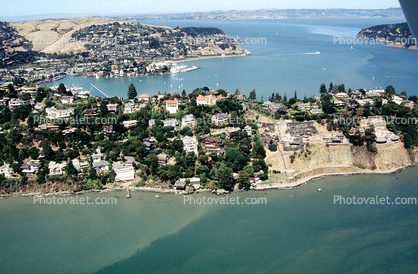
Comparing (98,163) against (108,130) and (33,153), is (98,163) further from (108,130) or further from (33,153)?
(33,153)

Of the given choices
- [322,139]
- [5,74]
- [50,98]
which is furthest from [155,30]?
[322,139]

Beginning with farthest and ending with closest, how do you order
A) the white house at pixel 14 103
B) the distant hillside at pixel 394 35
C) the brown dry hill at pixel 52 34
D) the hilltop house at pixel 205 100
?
1. the distant hillside at pixel 394 35
2. the brown dry hill at pixel 52 34
3. the hilltop house at pixel 205 100
4. the white house at pixel 14 103

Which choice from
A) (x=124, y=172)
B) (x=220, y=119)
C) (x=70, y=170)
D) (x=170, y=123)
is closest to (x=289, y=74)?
(x=220, y=119)

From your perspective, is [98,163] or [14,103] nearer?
[98,163]

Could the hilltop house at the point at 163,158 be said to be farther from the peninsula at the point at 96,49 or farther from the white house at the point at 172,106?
the peninsula at the point at 96,49

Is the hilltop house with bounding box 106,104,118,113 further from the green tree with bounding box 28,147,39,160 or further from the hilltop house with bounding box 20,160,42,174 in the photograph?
the hilltop house with bounding box 20,160,42,174

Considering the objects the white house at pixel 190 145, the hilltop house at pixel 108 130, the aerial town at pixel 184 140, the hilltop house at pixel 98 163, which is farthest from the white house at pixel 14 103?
the white house at pixel 190 145

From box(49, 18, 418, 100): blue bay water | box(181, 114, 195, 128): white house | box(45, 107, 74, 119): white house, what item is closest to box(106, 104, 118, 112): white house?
box(45, 107, 74, 119): white house

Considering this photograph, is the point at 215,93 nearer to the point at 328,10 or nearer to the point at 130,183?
the point at 130,183
